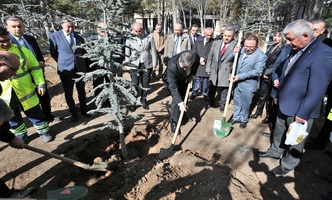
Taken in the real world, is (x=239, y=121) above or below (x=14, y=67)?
below

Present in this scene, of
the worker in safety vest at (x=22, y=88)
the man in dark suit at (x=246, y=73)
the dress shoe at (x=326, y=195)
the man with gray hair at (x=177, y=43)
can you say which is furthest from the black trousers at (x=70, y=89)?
the dress shoe at (x=326, y=195)

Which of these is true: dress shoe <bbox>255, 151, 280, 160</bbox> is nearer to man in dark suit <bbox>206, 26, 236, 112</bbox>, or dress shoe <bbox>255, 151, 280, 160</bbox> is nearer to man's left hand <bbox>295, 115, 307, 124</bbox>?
man's left hand <bbox>295, 115, 307, 124</bbox>

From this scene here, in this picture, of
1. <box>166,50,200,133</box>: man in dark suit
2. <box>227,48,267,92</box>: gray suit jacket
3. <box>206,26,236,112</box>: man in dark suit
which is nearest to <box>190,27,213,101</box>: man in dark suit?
<box>206,26,236,112</box>: man in dark suit

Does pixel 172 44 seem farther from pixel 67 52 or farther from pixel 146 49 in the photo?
pixel 67 52

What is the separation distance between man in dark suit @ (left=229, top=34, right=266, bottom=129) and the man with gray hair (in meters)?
1.83

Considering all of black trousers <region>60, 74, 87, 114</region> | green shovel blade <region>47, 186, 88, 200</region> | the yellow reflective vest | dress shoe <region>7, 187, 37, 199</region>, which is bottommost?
dress shoe <region>7, 187, 37, 199</region>

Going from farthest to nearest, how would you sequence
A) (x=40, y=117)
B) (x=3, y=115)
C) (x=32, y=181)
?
(x=40, y=117) → (x=32, y=181) → (x=3, y=115)

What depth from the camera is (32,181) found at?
108 inches

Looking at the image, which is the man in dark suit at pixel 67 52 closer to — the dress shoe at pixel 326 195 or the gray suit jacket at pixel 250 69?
the gray suit jacket at pixel 250 69

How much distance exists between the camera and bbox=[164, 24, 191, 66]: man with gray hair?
5.64 meters

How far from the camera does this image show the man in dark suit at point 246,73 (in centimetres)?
360


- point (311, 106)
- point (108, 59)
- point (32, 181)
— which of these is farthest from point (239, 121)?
point (32, 181)

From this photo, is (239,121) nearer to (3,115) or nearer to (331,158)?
(331,158)

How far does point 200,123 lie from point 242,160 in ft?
4.64
